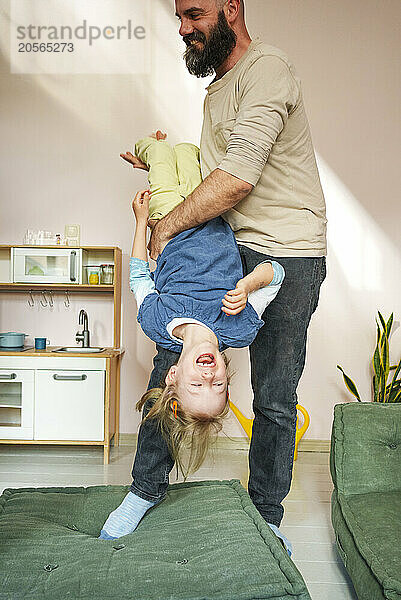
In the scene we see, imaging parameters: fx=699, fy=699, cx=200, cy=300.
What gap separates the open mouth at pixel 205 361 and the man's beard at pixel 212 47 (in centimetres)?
98

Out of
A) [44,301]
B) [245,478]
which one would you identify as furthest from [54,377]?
Answer: [245,478]

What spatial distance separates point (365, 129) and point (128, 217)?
69.9 inches

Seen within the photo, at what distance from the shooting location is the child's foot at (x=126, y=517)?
2189mm

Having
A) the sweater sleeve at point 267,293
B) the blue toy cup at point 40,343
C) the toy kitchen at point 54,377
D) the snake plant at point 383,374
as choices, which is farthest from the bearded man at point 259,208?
the blue toy cup at point 40,343

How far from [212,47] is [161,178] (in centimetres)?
46

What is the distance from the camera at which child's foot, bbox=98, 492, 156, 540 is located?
2189mm

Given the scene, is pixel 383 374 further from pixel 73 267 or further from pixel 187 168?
pixel 187 168

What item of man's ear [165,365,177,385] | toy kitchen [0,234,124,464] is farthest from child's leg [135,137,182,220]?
toy kitchen [0,234,124,464]

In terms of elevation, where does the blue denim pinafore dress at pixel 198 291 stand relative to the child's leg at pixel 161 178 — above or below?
below

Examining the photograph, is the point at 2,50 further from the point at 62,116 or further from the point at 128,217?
the point at 128,217

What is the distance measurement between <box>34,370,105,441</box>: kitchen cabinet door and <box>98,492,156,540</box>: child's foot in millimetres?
2249

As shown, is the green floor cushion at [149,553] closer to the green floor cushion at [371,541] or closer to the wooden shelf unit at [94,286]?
the green floor cushion at [371,541]

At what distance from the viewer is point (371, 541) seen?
2184mm

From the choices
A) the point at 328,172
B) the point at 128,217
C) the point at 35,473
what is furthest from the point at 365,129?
the point at 35,473
